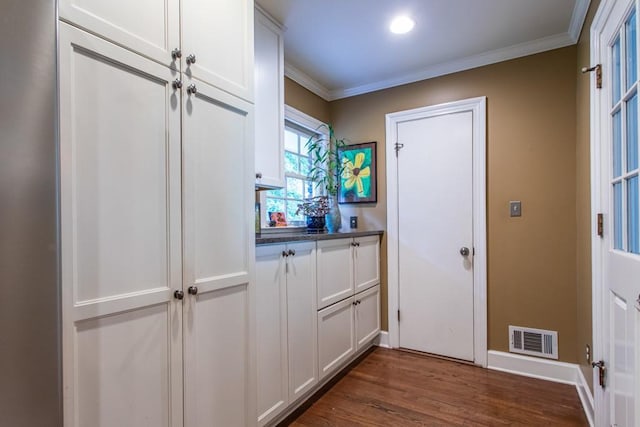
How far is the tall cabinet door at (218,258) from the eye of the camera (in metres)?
1.21

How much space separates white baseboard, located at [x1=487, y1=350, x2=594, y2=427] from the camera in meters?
2.28

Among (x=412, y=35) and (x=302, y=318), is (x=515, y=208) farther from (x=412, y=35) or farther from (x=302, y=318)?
(x=302, y=318)

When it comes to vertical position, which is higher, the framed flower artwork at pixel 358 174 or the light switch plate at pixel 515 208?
the framed flower artwork at pixel 358 174

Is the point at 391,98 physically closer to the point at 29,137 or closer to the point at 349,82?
the point at 349,82

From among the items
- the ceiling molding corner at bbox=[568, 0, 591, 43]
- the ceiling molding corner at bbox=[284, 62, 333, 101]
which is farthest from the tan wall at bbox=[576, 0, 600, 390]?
the ceiling molding corner at bbox=[284, 62, 333, 101]

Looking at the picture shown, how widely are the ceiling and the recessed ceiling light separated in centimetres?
4

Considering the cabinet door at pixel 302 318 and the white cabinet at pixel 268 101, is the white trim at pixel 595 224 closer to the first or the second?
the cabinet door at pixel 302 318

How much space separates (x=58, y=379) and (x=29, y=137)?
561 mm

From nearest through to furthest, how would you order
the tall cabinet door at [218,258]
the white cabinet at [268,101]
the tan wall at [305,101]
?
the tall cabinet door at [218,258]
the white cabinet at [268,101]
the tan wall at [305,101]

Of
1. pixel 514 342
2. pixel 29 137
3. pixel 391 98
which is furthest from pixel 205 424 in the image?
pixel 391 98

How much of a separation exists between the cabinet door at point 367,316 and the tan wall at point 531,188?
90cm

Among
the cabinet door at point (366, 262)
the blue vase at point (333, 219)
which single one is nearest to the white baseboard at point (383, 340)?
the cabinet door at point (366, 262)

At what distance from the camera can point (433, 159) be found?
9.21 ft

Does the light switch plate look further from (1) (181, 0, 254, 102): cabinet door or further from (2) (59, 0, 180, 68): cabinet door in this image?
(2) (59, 0, 180, 68): cabinet door
